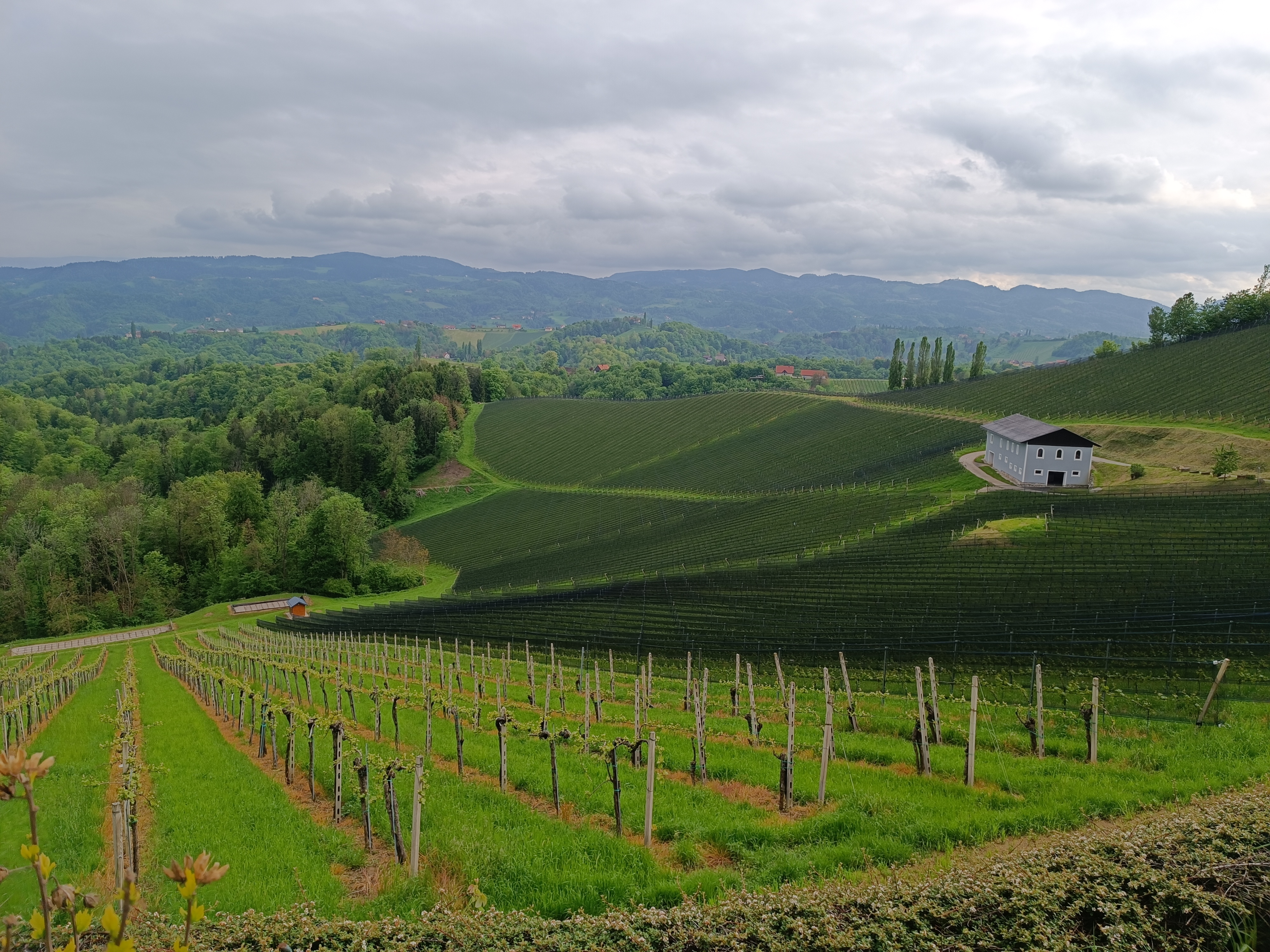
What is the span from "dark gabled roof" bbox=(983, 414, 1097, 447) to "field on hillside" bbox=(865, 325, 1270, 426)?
534 inches

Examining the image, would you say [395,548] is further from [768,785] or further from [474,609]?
[768,785]

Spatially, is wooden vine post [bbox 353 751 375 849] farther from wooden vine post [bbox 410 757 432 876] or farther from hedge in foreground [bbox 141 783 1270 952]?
hedge in foreground [bbox 141 783 1270 952]

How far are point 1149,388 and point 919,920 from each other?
85667 millimetres

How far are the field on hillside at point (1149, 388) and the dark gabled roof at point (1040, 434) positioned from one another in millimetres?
13572

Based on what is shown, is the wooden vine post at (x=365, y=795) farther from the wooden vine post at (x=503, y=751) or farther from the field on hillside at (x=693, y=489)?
the field on hillside at (x=693, y=489)

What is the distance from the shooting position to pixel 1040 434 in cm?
5597

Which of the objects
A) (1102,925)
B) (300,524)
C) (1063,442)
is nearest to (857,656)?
(1102,925)

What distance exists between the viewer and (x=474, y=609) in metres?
47.2

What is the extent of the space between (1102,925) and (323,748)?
671 inches

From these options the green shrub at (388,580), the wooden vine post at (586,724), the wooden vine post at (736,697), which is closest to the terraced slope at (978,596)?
the wooden vine post at (736,697)

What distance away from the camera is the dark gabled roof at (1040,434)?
5538cm

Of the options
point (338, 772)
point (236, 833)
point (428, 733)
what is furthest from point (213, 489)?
point (236, 833)

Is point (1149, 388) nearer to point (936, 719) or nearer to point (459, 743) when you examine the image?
point (936, 719)

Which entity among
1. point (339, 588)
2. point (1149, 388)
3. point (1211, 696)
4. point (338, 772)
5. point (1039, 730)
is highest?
point (1149, 388)
